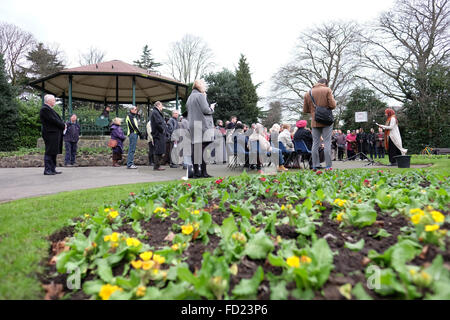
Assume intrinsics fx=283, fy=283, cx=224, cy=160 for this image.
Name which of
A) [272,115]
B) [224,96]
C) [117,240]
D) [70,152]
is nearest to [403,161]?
[117,240]

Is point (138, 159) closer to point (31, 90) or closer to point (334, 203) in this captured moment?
point (334, 203)

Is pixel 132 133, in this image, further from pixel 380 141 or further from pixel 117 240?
pixel 380 141

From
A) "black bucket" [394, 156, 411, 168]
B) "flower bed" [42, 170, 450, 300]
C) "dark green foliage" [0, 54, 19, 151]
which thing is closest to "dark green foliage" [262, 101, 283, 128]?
"dark green foliage" [0, 54, 19, 151]

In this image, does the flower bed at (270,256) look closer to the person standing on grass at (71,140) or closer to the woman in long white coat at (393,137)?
the woman in long white coat at (393,137)

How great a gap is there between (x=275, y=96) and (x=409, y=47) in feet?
43.1

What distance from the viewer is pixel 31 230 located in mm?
2602

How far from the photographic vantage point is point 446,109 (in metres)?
21.8

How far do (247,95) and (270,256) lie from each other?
111 feet

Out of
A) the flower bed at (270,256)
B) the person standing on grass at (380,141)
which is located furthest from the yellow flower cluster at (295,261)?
the person standing on grass at (380,141)

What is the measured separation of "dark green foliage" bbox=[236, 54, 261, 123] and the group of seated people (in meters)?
23.6

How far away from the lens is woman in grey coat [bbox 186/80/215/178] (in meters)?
6.18

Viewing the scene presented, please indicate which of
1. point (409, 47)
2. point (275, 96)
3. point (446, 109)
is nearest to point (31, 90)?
point (275, 96)
